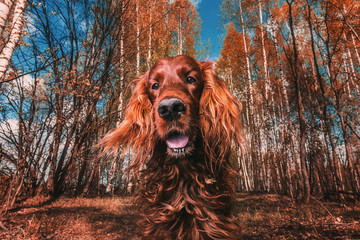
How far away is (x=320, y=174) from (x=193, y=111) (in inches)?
240

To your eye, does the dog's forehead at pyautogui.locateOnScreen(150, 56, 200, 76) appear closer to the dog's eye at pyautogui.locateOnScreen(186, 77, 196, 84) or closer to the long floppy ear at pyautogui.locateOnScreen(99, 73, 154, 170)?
the dog's eye at pyautogui.locateOnScreen(186, 77, 196, 84)

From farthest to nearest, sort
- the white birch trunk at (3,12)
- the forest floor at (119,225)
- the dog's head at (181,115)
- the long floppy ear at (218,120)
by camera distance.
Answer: the forest floor at (119,225), the white birch trunk at (3,12), the long floppy ear at (218,120), the dog's head at (181,115)

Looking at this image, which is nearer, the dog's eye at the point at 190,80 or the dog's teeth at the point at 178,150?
the dog's teeth at the point at 178,150

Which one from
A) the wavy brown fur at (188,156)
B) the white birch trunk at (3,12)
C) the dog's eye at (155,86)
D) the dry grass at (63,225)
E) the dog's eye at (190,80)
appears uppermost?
the white birch trunk at (3,12)

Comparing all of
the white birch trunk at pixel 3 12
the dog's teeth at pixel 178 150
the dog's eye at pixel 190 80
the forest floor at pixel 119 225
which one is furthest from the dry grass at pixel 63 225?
the white birch trunk at pixel 3 12

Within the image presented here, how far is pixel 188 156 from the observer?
75.4 inches

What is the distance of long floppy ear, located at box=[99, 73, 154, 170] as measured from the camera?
2.19 m

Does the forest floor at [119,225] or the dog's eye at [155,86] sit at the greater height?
the dog's eye at [155,86]

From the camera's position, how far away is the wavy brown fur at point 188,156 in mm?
1752

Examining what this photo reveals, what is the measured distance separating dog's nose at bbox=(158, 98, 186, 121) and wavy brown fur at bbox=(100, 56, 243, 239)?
0.05 metres

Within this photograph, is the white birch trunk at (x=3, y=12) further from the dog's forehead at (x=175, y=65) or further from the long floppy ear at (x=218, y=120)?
the long floppy ear at (x=218, y=120)

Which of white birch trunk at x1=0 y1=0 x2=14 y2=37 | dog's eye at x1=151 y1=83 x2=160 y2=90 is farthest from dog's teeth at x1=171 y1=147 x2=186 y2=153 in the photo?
white birch trunk at x1=0 y1=0 x2=14 y2=37

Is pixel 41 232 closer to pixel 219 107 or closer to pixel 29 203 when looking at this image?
pixel 29 203

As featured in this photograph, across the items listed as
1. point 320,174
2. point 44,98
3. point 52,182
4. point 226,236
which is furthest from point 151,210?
point 320,174
